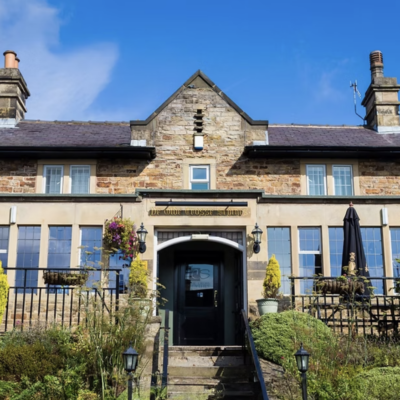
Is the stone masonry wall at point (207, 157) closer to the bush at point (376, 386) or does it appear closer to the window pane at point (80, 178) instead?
the window pane at point (80, 178)

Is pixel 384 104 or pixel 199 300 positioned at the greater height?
pixel 384 104

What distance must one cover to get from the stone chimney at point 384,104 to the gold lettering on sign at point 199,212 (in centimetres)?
695

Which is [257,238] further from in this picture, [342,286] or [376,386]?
[376,386]

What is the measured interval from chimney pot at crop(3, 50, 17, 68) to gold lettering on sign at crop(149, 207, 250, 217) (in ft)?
27.4

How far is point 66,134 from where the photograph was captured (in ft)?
62.6

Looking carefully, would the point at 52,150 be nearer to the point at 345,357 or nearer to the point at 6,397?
the point at 6,397

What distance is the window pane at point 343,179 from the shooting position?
58.8 feet

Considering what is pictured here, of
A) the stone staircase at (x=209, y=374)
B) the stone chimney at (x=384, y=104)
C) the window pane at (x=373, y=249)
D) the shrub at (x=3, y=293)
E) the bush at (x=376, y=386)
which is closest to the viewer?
the bush at (x=376, y=386)

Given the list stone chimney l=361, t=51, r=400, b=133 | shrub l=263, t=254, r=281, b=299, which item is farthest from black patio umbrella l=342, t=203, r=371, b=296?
stone chimney l=361, t=51, r=400, b=133

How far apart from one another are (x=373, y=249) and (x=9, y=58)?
12810 millimetres

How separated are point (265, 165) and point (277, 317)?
23.0 feet

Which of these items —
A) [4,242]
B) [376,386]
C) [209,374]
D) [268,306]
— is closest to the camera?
[376,386]

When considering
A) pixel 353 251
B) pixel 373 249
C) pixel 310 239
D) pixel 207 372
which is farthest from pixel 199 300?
pixel 207 372

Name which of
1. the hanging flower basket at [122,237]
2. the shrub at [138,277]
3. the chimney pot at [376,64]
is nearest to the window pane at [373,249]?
the hanging flower basket at [122,237]
